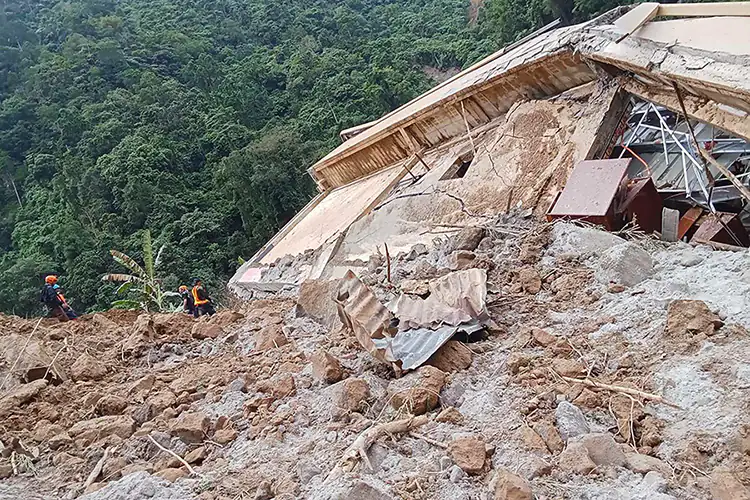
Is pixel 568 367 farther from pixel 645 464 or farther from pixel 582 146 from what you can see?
pixel 582 146

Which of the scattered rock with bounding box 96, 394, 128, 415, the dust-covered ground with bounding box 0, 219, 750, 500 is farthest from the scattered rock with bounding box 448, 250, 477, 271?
the scattered rock with bounding box 96, 394, 128, 415

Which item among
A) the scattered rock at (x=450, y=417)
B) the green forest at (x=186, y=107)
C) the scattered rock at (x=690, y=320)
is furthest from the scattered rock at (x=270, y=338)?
the green forest at (x=186, y=107)

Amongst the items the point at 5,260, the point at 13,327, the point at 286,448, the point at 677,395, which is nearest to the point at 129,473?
the point at 286,448

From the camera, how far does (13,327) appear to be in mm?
4430

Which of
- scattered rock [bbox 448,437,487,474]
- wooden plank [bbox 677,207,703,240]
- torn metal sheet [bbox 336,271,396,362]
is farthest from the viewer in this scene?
wooden plank [bbox 677,207,703,240]

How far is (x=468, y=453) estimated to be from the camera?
6.18 feet

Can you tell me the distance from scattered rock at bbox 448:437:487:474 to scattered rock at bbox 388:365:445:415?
0.30 m

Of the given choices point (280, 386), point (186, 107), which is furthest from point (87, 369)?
point (186, 107)

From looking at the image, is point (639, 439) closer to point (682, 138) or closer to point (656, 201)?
point (656, 201)

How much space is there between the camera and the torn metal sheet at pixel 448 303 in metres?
2.81

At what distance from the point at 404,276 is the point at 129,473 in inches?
82.0

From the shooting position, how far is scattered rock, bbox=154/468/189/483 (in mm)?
2164

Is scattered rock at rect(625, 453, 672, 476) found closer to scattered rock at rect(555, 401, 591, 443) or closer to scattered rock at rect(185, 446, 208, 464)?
scattered rock at rect(555, 401, 591, 443)

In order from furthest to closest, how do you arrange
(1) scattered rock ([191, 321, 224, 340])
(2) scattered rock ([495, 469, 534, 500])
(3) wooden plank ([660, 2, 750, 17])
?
(3) wooden plank ([660, 2, 750, 17]) < (1) scattered rock ([191, 321, 224, 340]) < (2) scattered rock ([495, 469, 534, 500])
